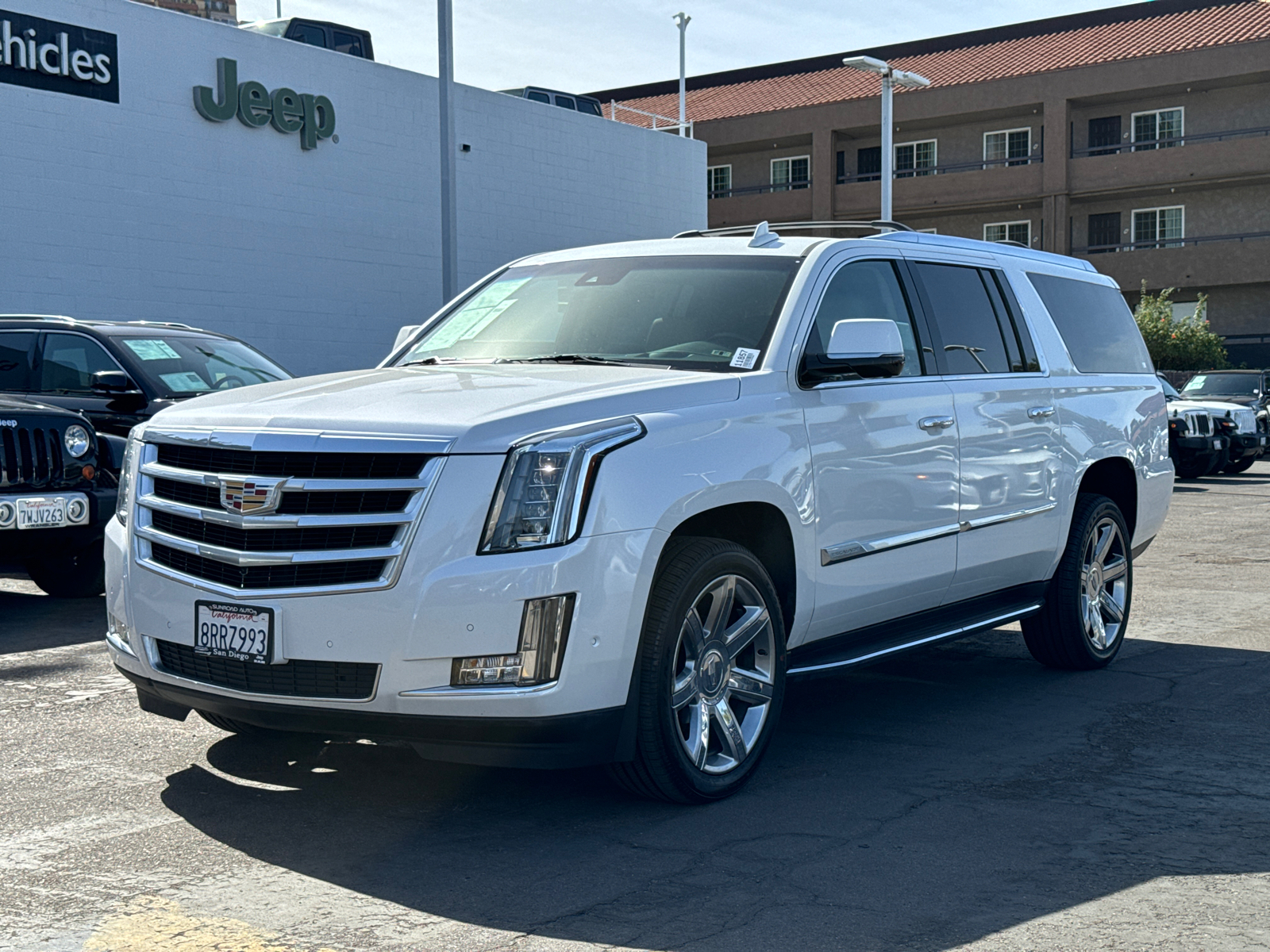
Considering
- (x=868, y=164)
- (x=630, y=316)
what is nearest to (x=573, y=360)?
(x=630, y=316)

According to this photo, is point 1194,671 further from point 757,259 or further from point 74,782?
point 74,782

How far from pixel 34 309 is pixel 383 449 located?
16110mm

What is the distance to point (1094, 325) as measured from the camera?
25.7ft

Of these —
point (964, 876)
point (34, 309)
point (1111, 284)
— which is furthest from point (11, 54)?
point (964, 876)

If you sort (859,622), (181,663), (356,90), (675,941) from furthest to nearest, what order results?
(356,90) < (859,622) < (181,663) < (675,941)

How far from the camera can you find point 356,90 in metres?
23.6

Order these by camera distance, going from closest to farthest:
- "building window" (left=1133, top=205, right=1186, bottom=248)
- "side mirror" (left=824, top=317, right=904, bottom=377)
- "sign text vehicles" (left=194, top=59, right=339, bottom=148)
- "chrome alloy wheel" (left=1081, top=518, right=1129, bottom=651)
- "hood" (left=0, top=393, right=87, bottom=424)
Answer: "side mirror" (left=824, top=317, right=904, bottom=377) < "chrome alloy wheel" (left=1081, top=518, right=1129, bottom=651) < "hood" (left=0, top=393, right=87, bottom=424) < "sign text vehicles" (left=194, top=59, right=339, bottom=148) < "building window" (left=1133, top=205, right=1186, bottom=248)

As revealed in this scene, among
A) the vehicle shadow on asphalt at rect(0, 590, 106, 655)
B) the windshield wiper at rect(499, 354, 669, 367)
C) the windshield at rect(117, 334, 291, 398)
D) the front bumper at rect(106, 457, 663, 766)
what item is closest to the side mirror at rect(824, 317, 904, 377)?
the windshield wiper at rect(499, 354, 669, 367)

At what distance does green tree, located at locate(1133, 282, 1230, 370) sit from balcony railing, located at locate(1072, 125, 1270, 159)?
681 centimetres

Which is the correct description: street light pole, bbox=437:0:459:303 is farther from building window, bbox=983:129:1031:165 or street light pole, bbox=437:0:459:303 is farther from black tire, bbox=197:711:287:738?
building window, bbox=983:129:1031:165

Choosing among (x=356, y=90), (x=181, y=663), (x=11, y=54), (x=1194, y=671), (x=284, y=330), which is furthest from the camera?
(x=356, y=90)

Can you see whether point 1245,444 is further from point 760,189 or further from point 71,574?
point 760,189

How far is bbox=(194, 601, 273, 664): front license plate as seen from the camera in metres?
4.45

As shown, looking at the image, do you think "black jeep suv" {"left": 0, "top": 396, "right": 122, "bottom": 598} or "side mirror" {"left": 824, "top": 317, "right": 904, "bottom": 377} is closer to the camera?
"side mirror" {"left": 824, "top": 317, "right": 904, "bottom": 377}
